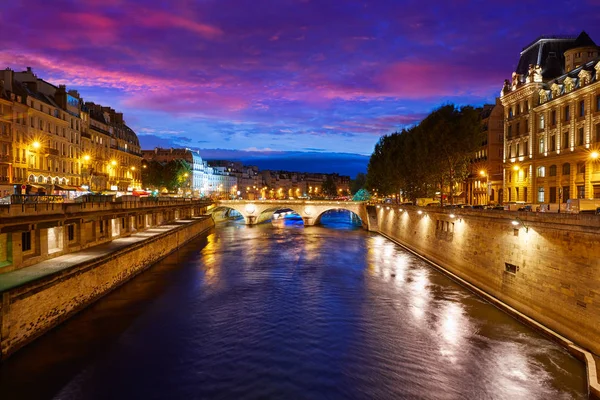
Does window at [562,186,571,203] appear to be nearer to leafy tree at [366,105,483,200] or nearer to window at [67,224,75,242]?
leafy tree at [366,105,483,200]

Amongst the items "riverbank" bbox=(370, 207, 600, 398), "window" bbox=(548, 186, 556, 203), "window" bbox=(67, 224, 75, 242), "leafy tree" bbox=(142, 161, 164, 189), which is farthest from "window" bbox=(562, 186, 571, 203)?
"leafy tree" bbox=(142, 161, 164, 189)

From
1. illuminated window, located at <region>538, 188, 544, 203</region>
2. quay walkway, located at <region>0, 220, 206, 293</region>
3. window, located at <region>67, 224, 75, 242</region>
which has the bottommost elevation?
quay walkway, located at <region>0, 220, 206, 293</region>

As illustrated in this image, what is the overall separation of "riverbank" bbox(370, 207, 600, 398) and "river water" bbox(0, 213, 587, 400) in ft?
2.98

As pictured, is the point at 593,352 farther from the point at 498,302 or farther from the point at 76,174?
the point at 76,174

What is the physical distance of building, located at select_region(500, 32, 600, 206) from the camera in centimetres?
4319

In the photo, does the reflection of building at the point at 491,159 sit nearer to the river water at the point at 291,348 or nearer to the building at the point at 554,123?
the building at the point at 554,123

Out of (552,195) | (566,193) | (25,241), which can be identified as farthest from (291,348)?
(552,195)

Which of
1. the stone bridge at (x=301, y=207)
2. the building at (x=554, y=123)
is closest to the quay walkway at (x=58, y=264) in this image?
the building at (x=554, y=123)

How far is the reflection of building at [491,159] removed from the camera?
229ft

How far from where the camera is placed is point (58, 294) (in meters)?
24.8

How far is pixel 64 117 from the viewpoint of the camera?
66.7 m

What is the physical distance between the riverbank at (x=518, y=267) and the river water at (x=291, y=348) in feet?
2.98

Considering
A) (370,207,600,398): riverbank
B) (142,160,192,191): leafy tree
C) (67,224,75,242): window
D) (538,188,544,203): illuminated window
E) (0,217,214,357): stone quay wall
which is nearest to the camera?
(0,217,214,357): stone quay wall

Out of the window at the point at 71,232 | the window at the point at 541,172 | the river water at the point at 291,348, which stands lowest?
the river water at the point at 291,348
